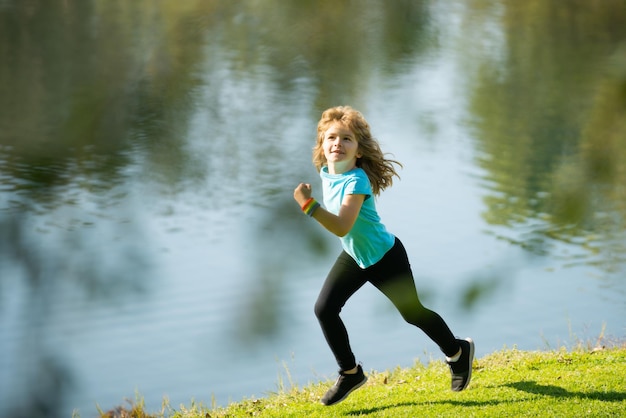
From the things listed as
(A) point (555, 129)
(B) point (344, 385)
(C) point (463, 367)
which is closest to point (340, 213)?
(B) point (344, 385)

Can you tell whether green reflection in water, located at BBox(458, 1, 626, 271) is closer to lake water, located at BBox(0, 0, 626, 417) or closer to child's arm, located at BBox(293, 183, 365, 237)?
lake water, located at BBox(0, 0, 626, 417)

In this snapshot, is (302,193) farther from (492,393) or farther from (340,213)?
(492,393)

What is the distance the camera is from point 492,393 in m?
4.79

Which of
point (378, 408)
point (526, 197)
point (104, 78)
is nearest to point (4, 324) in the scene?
point (378, 408)

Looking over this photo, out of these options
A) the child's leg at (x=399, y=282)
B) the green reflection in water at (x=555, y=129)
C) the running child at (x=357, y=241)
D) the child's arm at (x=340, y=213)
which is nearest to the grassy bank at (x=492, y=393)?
Result: the running child at (x=357, y=241)

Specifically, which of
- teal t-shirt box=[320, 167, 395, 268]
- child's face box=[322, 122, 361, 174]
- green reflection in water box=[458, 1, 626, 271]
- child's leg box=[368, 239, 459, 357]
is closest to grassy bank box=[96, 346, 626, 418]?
child's leg box=[368, 239, 459, 357]

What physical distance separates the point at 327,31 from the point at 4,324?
52.6ft

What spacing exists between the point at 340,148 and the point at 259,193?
7.37 meters

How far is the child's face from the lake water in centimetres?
221

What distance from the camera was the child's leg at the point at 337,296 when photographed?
178 inches

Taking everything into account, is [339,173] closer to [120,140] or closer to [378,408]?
[378,408]

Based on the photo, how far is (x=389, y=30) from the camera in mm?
23172

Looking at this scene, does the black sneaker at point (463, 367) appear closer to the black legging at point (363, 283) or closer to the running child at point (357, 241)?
the running child at point (357, 241)

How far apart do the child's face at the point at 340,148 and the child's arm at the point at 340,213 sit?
0.21 m
